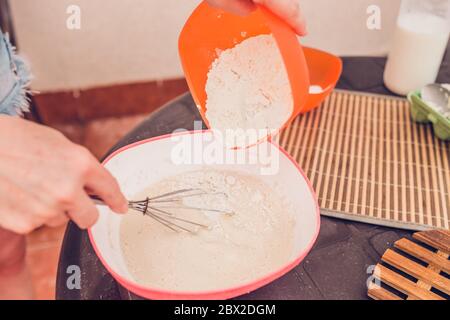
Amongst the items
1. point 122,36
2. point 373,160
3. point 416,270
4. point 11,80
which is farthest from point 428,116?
point 122,36

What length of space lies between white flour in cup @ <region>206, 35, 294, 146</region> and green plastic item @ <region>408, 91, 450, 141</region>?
13.1 inches

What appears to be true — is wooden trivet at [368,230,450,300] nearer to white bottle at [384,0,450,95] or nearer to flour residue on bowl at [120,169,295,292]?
flour residue on bowl at [120,169,295,292]

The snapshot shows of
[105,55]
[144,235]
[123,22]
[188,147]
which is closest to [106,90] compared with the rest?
[105,55]

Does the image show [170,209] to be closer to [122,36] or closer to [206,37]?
[206,37]

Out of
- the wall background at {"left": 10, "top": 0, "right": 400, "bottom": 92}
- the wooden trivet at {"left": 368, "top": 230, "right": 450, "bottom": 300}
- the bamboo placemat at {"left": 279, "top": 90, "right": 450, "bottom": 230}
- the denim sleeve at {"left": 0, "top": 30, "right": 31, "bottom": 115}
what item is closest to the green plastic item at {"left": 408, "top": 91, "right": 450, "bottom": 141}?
the bamboo placemat at {"left": 279, "top": 90, "right": 450, "bottom": 230}

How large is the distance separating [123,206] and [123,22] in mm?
1237

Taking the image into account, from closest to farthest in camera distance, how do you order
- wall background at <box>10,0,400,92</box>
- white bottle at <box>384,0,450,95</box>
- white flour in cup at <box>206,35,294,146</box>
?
white flour in cup at <box>206,35,294,146</box> < white bottle at <box>384,0,450,95</box> < wall background at <box>10,0,400,92</box>

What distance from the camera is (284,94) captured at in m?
0.69

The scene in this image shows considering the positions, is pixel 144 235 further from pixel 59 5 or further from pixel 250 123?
pixel 59 5

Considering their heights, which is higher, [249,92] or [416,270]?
[249,92]

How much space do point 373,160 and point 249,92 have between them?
0.26m

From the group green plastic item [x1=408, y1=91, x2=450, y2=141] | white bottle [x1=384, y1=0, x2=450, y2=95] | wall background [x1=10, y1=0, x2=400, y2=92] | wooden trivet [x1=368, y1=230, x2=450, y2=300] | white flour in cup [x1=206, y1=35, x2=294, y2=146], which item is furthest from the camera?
wall background [x1=10, y1=0, x2=400, y2=92]

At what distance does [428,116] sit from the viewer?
86 cm

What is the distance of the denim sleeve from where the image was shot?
879 millimetres
